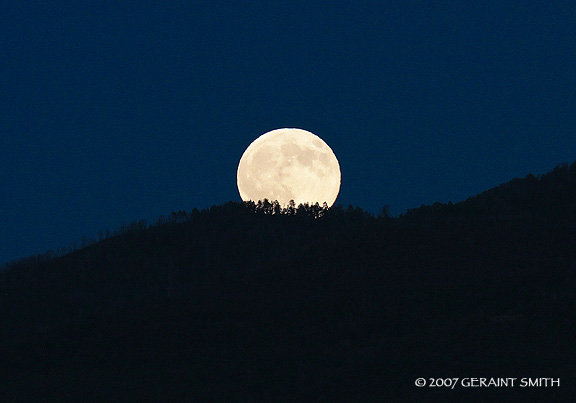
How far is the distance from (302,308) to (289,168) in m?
16.6

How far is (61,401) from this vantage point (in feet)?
62.8

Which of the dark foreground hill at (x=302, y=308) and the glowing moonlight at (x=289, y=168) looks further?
the glowing moonlight at (x=289, y=168)

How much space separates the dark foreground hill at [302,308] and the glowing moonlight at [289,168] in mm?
1392

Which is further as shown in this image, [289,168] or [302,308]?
[289,168]

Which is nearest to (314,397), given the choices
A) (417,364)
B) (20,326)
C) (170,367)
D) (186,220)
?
(417,364)

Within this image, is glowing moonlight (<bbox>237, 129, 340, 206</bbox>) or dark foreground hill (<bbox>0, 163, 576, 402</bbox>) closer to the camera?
dark foreground hill (<bbox>0, 163, 576, 402</bbox>)

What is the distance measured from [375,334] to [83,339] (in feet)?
28.4

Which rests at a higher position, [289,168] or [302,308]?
[289,168]

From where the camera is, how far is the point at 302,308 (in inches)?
1025

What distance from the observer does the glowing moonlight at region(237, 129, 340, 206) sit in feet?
138

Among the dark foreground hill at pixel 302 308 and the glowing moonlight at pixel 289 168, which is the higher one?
the glowing moonlight at pixel 289 168

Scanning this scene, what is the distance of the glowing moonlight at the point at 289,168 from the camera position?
42.0m

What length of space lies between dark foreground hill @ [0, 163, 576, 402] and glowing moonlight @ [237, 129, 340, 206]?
139 centimetres

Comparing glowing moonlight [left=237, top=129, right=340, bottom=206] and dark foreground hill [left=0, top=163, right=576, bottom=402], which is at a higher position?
glowing moonlight [left=237, top=129, right=340, bottom=206]
